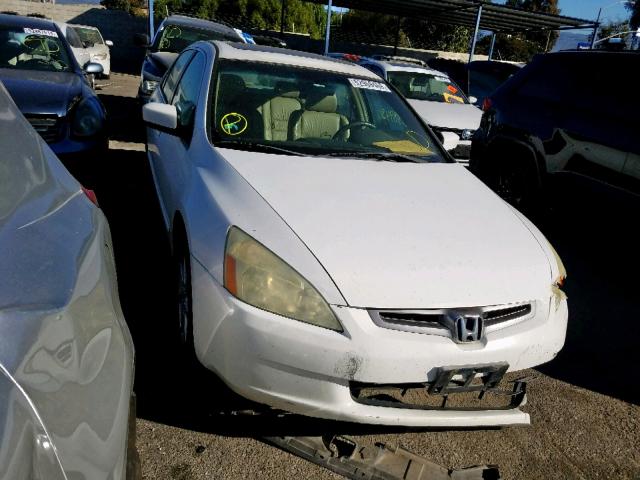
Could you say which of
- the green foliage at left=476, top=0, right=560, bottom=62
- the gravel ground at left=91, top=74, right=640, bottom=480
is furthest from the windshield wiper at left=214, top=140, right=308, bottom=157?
the green foliage at left=476, top=0, right=560, bottom=62

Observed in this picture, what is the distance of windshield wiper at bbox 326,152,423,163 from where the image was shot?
2854 mm

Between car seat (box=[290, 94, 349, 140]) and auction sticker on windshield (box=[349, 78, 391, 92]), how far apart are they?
0.18 meters

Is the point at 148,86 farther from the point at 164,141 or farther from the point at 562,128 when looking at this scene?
the point at 562,128

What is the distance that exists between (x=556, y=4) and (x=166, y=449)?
57482 millimetres

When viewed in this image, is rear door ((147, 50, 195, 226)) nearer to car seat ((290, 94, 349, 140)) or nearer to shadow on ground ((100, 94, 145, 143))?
car seat ((290, 94, 349, 140))

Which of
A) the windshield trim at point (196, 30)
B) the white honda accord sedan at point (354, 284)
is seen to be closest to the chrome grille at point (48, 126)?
the white honda accord sedan at point (354, 284)

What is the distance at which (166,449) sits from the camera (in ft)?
6.79

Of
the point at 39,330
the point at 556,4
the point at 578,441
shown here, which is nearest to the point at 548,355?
the point at 578,441

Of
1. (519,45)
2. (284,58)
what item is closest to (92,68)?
(284,58)

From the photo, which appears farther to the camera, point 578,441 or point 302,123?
point 302,123

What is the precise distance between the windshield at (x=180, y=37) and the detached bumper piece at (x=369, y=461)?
25.7ft

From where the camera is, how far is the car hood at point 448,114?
6.96 metres

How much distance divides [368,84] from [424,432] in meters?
2.24

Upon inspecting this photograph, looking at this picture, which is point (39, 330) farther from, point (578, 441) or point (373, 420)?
point (578, 441)
